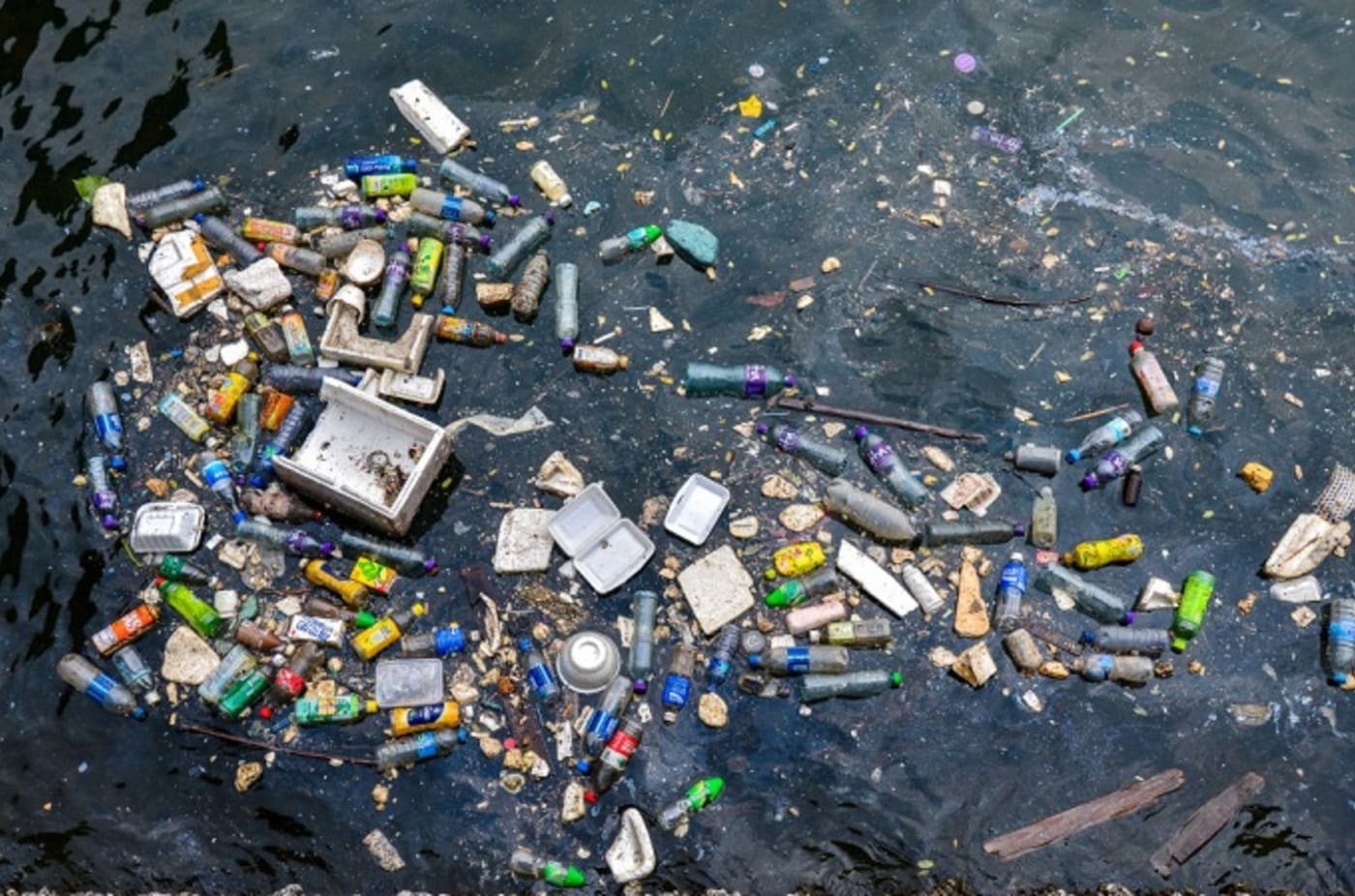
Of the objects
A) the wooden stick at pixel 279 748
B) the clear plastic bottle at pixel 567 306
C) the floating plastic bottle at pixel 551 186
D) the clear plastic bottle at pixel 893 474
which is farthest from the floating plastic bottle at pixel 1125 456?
the wooden stick at pixel 279 748

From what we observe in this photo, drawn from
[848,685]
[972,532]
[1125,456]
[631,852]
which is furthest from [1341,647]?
[631,852]

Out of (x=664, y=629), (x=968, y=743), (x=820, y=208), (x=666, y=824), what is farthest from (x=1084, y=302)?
(x=666, y=824)

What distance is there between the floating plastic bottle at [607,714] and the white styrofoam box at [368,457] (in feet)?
4.83

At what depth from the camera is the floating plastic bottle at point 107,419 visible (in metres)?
6.05

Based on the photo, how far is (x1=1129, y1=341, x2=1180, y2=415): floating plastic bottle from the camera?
239 inches

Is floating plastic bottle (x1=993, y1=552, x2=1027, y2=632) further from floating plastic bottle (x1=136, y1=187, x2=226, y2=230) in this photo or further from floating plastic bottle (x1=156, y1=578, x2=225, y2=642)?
floating plastic bottle (x1=136, y1=187, x2=226, y2=230)

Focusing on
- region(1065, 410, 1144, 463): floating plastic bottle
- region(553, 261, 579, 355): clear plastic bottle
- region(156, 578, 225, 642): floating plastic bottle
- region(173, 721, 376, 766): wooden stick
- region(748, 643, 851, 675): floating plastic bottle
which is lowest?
region(173, 721, 376, 766): wooden stick

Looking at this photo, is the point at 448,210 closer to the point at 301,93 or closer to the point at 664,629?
the point at 301,93

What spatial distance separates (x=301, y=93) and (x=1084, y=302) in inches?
211

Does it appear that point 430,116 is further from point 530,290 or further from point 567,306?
point 567,306

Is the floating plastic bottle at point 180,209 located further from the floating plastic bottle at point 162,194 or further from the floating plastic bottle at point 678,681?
the floating plastic bottle at point 678,681

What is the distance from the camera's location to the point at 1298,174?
680 cm

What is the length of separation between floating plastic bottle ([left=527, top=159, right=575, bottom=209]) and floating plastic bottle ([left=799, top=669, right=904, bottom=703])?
3372 millimetres

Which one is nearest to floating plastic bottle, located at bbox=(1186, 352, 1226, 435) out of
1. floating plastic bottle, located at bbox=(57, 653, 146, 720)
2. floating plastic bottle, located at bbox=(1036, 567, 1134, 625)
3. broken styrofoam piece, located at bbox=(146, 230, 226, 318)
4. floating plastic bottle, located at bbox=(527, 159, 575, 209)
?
floating plastic bottle, located at bbox=(1036, 567, 1134, 625)
